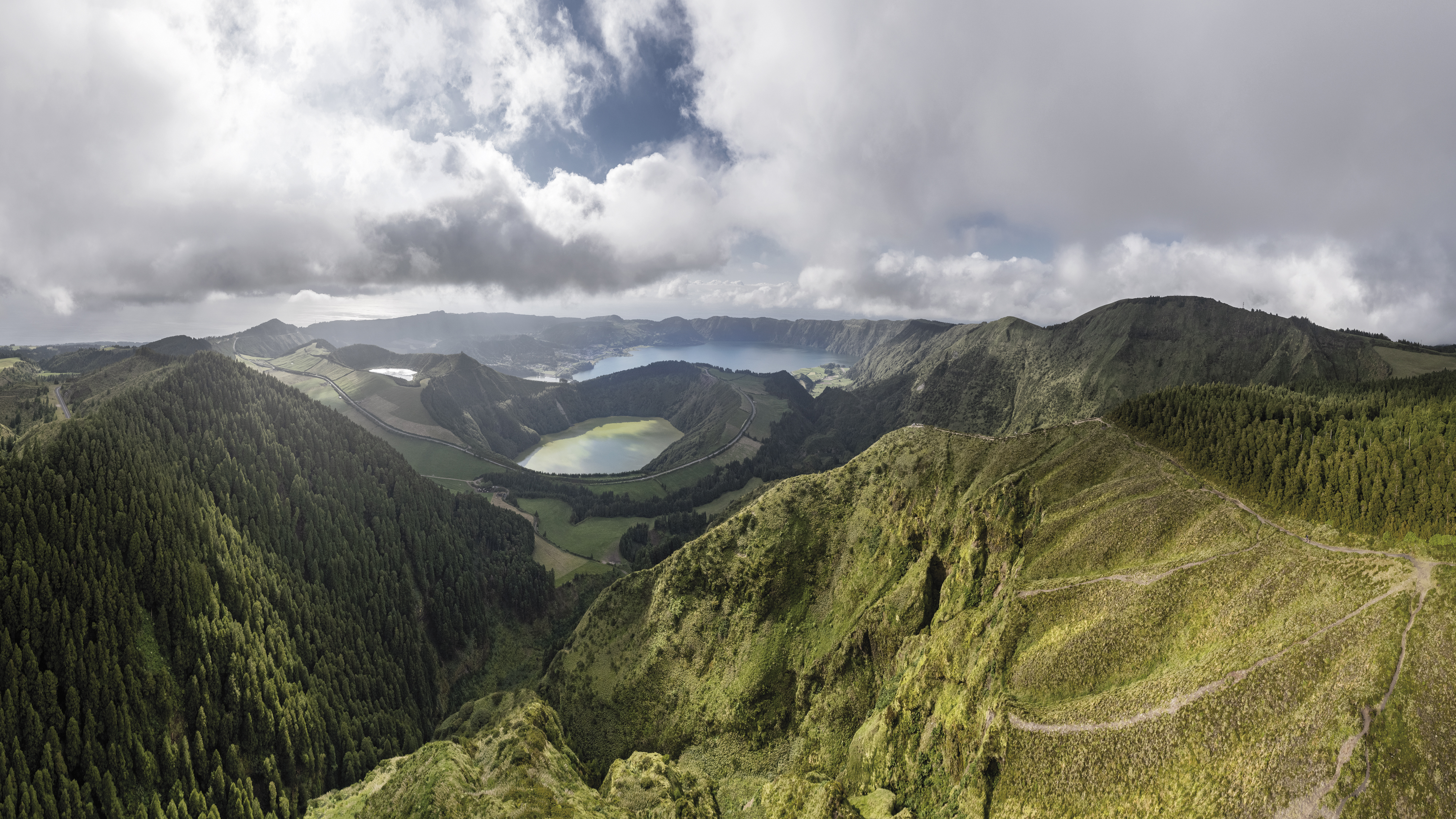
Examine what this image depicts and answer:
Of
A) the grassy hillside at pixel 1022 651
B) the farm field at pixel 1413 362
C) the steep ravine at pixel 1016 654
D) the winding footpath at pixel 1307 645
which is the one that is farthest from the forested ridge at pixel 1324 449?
the farm field at pixel 1413 362

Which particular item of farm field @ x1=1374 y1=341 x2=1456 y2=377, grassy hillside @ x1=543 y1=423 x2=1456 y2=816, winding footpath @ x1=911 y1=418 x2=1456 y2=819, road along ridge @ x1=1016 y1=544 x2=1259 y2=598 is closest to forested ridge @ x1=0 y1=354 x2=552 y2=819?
grassy hillside @ x1=543 y1=423 x2=1456 y2=816

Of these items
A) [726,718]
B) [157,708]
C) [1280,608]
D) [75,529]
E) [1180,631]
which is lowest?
[157,708]

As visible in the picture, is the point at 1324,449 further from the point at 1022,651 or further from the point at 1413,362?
the point at 1413,362

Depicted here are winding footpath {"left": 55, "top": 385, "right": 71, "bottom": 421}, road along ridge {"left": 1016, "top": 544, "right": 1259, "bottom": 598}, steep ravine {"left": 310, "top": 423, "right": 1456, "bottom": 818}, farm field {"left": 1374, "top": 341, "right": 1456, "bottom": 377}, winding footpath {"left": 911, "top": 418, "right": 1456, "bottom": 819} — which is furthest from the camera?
winding footpath {"left": 55, "top": 385, "right": 71, "bottom": 421}

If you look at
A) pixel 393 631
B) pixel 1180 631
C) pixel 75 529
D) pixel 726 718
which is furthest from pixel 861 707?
pixel 75 529

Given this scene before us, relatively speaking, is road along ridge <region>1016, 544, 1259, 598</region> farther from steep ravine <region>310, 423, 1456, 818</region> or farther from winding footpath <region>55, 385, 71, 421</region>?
winding footpath <region>55, 385, 71, 421</region>

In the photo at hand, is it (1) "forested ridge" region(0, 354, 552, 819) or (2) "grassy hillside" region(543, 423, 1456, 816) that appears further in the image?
(1) "forested ridge" region(0, 354, 552, 819)

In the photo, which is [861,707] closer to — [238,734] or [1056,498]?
[1056,498]

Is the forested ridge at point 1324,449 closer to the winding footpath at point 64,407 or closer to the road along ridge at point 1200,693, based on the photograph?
the road along ridge at point 1200,693
